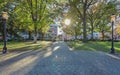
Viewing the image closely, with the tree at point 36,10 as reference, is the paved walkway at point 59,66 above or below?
below

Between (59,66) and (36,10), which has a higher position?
(36,10)

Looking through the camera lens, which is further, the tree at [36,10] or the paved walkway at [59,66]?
the tree at [36,10]

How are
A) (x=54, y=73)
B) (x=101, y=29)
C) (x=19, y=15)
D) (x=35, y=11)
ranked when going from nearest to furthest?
1. (x=54, y=73)
2. (x=35, y=11)
3. (x=19, y=15)
4. (x=101, y=29)

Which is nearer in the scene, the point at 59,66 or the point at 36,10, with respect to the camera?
the point at 59,66

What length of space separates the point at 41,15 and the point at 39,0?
127 inches

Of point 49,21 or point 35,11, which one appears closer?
point 35,11

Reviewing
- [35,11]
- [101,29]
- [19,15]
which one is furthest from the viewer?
[101,29]

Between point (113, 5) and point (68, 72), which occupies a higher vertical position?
point (113, 5)

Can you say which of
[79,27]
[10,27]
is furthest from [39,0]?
[79,27]

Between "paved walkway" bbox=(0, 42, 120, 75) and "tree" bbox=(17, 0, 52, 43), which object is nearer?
"paved walkway" bbox=(0, 42, 120, 75)

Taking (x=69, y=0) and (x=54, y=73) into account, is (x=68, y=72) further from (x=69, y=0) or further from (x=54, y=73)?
(x=69, y=0)

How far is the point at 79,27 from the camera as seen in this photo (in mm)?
84188

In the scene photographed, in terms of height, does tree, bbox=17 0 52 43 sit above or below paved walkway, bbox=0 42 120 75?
above

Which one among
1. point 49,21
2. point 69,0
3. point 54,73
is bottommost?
point 54,73
